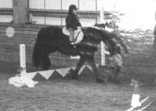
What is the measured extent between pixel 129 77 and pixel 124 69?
25cm

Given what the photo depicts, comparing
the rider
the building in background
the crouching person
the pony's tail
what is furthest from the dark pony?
the building in background

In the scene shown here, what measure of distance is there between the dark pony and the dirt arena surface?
0.53 metres

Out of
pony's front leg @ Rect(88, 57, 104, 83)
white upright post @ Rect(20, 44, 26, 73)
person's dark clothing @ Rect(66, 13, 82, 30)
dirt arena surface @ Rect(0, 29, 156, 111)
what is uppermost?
person's dark clothing @ Rect(66, 13, 82, 30)

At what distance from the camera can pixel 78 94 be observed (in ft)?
29.3

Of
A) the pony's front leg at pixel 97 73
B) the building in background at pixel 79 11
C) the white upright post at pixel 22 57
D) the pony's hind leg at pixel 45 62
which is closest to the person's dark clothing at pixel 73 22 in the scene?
the pony's front leg at pixel 97 73

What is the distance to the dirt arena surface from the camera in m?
7.73

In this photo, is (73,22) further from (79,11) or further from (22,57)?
(79,11)

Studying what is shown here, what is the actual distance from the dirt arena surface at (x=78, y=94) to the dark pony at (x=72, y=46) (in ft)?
1.73

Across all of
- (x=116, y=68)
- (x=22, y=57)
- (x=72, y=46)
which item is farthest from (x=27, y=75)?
→ (x=116, y=68)

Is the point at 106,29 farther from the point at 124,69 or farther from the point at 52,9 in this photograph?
the point at 52,9

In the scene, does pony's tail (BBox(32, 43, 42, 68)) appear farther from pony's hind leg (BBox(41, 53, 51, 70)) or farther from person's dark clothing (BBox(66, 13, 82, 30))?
person's dark clothing (BBox(66, 13, 82, 30))

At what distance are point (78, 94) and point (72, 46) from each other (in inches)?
85.0

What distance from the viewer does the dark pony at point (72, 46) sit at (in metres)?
10.3

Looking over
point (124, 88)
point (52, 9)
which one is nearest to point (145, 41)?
point (124, 88)
